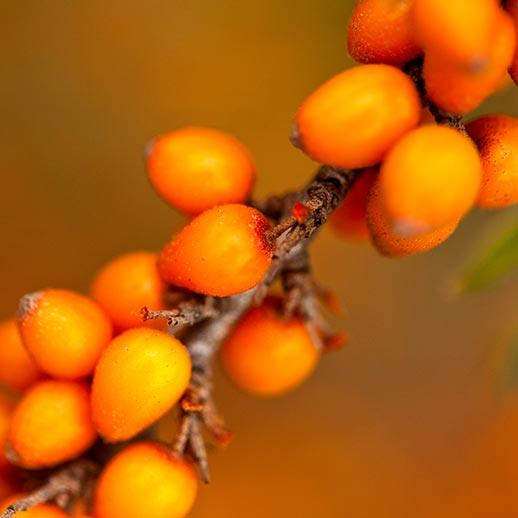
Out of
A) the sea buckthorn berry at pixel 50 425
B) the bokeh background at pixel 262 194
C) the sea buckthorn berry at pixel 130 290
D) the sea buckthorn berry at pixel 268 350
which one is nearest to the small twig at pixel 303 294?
the sea buckthorn berry at pixel 268 350

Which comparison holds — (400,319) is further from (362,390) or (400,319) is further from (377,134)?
(377,134)

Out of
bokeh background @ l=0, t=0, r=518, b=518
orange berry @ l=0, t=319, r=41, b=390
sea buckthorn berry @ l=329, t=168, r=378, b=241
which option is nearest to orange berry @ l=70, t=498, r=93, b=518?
orange berry @ l=0, t=319, r=41, b=390

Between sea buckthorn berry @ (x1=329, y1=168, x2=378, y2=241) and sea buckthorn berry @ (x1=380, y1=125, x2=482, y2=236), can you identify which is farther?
sea buckthorn berry @ (x1=329, y1=168, x2=378, y2=241)

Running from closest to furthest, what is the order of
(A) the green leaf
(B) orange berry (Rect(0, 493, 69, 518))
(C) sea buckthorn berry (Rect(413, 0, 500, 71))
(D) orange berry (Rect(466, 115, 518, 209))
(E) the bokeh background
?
1. (C) sea buckthorn berry (Rect(413, 0, 500, 71))
2. (D) orange berry (Rect(466, 115, 518, 209))
3. (B) orange berry (Rect(0, 493, 69, 518))
4. (A) the green leaf
5. (E) the bokeh background

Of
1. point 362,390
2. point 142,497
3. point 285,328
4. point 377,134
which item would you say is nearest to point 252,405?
point 362,390

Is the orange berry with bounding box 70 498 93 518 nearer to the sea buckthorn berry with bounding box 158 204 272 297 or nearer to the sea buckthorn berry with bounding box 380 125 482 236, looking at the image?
the sea buckthorn berry with bounding box 158 204 272 297

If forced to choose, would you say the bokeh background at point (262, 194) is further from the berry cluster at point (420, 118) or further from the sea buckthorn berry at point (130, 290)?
the berry cluster at point (420, 118)

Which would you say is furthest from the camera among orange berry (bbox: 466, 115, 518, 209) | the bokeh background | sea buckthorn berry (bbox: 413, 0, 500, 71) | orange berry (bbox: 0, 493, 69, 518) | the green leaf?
the bokeh background
